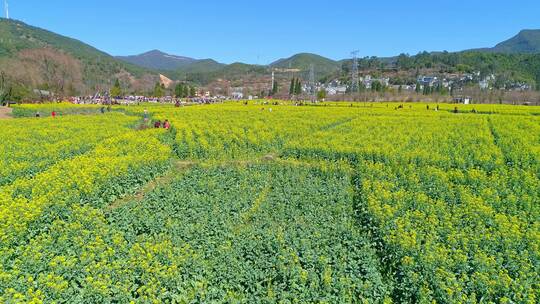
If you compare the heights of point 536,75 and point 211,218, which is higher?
point 536,75

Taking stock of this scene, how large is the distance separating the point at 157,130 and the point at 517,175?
24.2 m

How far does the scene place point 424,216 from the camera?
1108 centimetres

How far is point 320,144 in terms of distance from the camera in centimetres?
2330

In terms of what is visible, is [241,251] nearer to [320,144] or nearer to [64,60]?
[320,144]

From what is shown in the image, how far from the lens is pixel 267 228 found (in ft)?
35.8

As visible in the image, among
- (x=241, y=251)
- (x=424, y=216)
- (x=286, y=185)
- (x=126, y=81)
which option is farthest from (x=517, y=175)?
(x=126, y=81)

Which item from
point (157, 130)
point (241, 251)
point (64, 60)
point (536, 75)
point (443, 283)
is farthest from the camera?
point (536, 75)

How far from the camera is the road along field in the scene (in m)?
7.21

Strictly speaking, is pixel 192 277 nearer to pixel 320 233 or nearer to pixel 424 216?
pixel 320 233

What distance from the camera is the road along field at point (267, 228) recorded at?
721 centimetres

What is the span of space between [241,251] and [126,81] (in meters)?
172

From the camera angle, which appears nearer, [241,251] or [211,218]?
[241,251]

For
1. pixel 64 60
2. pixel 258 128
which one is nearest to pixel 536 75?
pixel 258 128

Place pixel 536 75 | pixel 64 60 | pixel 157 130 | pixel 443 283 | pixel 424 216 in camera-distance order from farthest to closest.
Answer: pixel 536 75
pixel 64 60
pixel 157 130
pixel 424 216
pixel 443 283
